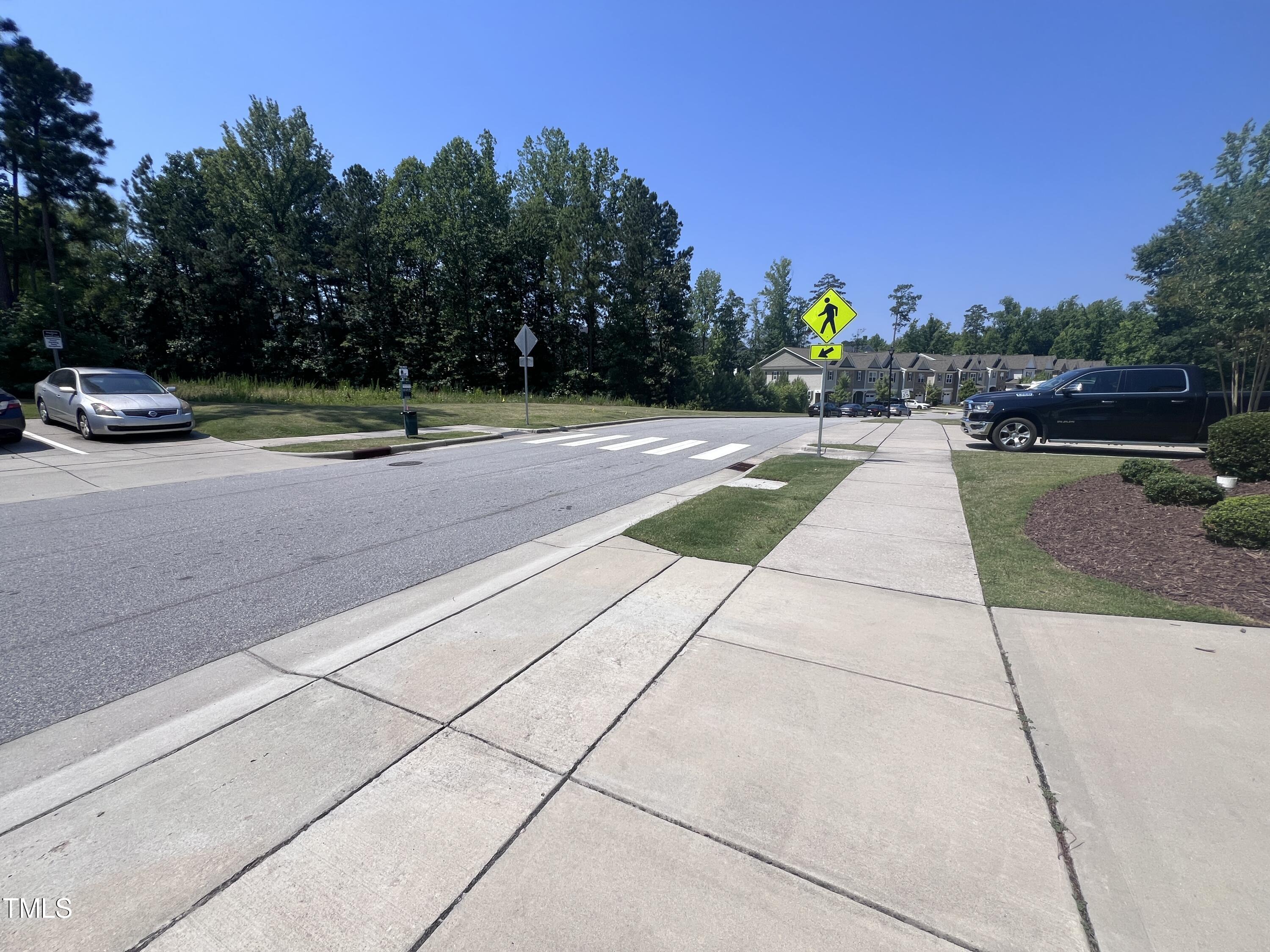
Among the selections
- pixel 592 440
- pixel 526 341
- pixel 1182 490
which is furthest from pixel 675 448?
pixel 1182 490

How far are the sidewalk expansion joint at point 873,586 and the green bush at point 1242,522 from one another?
8.71 ft

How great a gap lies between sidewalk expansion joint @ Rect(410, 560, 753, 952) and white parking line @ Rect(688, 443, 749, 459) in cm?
860

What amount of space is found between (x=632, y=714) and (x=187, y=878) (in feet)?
5.98

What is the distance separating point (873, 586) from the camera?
4.54 meters

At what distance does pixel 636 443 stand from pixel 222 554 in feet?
34.4

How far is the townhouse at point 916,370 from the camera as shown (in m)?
77.3

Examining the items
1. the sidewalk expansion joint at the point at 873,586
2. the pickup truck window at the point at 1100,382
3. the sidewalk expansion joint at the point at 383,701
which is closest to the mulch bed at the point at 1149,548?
the sidewalk expansion joint at the point at 873,586

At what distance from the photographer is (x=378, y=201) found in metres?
39.4

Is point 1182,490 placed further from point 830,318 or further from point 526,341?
point 526,341

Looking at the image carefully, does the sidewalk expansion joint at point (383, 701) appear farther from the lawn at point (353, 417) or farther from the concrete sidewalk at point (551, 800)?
the lawn at point (353, 417)

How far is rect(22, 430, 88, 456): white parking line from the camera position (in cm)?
1091

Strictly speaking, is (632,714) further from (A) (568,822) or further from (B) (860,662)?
(B) (860,662)

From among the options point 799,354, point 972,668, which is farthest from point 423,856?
point 799,354

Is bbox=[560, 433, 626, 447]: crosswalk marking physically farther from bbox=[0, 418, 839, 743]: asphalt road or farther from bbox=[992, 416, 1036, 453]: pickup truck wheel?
bbox=[992, 416, 1036, 453]: pickup truck wheel
